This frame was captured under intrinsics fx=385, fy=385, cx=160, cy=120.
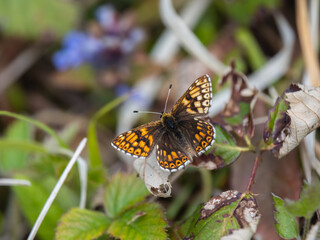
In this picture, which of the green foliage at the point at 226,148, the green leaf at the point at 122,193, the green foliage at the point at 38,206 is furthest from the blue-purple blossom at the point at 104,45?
the green foliage at the point at 226,148

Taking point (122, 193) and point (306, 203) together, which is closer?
point (306, 203)

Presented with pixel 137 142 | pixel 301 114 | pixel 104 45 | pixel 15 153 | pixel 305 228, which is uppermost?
pixel 104 45

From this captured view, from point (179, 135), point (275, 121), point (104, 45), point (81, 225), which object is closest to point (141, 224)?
point (81, 225)

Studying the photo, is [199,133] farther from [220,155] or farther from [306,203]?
[306,203]

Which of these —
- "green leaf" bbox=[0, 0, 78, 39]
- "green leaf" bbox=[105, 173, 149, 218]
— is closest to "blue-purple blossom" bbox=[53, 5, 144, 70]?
"green leaf" bbox=[0, 0, 78, 39]

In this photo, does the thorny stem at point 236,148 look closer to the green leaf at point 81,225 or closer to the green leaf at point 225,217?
the green leaf at point 225,217

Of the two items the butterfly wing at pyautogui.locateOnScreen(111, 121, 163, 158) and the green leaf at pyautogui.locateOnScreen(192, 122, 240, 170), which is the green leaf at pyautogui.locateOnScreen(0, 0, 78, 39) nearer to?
the butterfly wing at pyautogui.locateOnScreen(111, 121, 163, 158)
